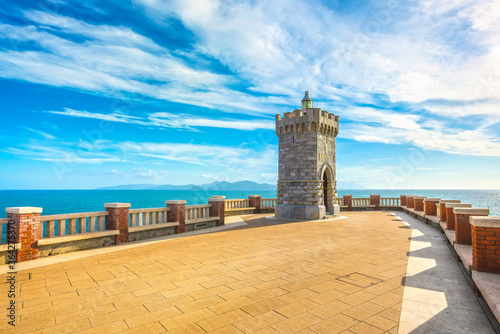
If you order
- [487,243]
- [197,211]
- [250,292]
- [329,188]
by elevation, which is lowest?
[250,292]

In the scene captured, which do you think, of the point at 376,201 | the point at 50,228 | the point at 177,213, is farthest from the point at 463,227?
the point at 376,201

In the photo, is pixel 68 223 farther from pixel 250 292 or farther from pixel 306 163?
pixel 306 163

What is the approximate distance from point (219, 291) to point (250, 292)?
58cm

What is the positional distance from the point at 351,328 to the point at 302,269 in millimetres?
2664

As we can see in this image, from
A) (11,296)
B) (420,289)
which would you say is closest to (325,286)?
(420,289)

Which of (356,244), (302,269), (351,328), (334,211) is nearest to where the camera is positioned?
(351,328)

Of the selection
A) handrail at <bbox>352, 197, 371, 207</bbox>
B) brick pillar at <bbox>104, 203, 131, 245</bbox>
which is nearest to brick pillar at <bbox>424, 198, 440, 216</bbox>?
handrail at <bbox>352, 197, 371, 207</bbox>

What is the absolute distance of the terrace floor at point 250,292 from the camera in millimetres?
3875

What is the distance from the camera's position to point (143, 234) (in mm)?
10633

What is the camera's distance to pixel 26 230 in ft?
23.9

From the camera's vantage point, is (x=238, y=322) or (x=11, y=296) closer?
(x=238, y=322)

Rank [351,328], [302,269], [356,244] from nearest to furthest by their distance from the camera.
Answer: [351,328] < [302,269] < [356,244]

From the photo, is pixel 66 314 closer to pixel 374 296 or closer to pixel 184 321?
pixel 184 321

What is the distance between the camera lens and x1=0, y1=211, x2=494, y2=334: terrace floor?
3.88 m
